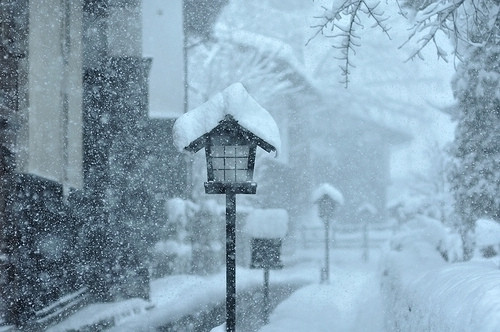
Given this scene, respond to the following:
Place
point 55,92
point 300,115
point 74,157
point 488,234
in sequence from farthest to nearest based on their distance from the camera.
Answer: point 300,115 < point 74,157 < point 55,92 < point 488,234

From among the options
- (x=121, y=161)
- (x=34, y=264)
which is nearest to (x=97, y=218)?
(x=121, y=161)

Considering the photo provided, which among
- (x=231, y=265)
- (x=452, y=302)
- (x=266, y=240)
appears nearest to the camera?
(x=452, y=302)

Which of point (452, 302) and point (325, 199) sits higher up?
point (325, 199)

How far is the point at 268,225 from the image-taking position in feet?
33.2

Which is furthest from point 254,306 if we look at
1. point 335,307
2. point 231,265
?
point 231,265

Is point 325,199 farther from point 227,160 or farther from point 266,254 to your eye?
point 227,160

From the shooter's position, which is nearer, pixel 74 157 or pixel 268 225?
pixel 74 157

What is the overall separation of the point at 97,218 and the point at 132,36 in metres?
4.81

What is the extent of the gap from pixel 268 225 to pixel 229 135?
5.00 metres

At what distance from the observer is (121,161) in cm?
1120

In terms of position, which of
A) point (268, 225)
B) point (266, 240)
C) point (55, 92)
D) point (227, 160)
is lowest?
point (266, 240)

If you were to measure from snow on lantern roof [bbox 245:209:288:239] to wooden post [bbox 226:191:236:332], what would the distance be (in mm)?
4713

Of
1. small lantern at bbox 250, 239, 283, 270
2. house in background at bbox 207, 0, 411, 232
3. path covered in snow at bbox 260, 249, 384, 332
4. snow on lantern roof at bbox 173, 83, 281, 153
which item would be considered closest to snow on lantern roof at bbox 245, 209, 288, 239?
small lantern at bbox 250, 239, 283, 270

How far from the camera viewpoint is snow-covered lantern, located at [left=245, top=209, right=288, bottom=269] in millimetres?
9375
